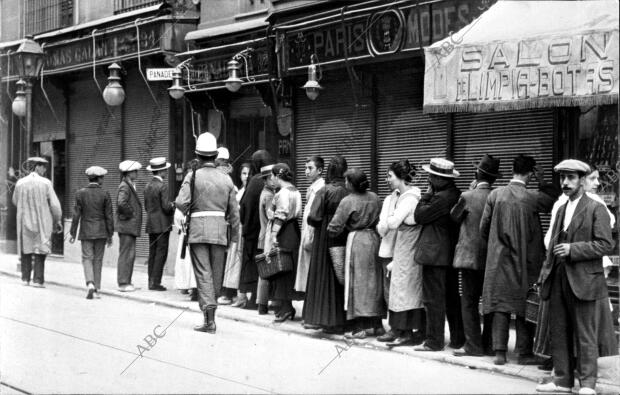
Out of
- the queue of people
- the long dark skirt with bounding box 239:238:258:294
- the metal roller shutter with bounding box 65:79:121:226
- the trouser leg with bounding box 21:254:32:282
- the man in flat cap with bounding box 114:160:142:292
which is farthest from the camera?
the metal roller shutter with bounding box 65:79:121:226

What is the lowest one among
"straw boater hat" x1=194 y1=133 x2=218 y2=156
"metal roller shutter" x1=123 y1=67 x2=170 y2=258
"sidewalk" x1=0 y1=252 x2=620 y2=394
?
"sidewalk" x1=0 y1=252 x2=620 y2=394

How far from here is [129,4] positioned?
60.1ft

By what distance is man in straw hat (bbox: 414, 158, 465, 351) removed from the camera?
8766mm

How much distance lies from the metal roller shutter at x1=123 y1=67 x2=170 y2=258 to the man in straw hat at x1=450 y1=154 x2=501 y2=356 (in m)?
9.62

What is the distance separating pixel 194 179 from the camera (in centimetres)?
995

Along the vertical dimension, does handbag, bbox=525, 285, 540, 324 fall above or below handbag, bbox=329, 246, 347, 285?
below

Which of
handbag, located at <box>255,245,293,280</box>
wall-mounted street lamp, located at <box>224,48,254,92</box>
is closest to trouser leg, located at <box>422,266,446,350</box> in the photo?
handbag, located at <box>255,245,293,280</box>

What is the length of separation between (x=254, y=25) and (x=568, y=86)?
24.0 feet

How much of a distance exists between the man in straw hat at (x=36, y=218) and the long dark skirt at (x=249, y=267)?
4.14 meters

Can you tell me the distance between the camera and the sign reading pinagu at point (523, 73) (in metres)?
8.34

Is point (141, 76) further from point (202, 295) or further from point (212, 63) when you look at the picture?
point (202, 295)

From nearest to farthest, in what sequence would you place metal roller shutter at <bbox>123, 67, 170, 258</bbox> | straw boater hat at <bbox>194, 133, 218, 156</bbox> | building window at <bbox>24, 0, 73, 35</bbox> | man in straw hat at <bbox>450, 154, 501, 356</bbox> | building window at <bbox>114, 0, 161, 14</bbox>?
man in straw hat at <bbox>450, 154, 501, 356</bbox>
straw boater hat at <bbox>194, 133, 218, 156</bbox>
metal roller shutter at <bbox>123, 67, 170, 258</bbox>
building window at <bbox>114, 0, 161, 14</bbox>
building window at <bbox>24, 0, 73, 35</bbox>

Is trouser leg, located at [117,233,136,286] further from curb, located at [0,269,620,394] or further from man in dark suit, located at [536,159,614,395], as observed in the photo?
man in dark suit, located at [536,159,614,395]

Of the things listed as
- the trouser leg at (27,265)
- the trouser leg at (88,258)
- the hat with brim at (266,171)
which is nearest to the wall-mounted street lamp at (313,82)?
the hat with brim at (266,171)
